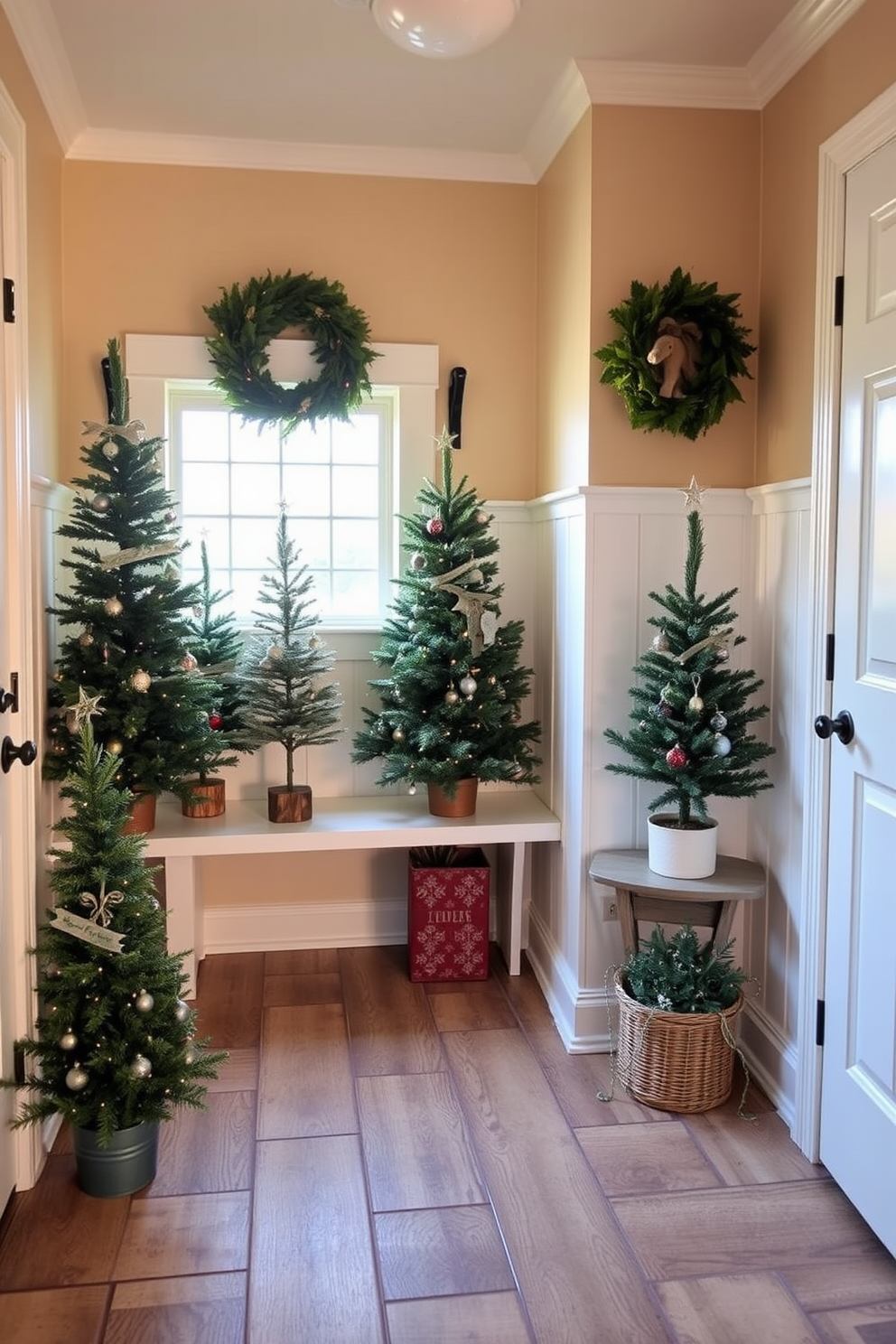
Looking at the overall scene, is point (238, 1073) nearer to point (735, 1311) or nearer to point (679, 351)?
point (735, 1311)

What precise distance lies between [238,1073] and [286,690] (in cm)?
110

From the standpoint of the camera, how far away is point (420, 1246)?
212 centimetres

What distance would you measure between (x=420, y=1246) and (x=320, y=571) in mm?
2149

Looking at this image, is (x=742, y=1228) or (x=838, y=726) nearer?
(x=742, y=1228)

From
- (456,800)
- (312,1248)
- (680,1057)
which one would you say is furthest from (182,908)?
(680,1057)

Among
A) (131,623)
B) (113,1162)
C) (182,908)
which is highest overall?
(131,623)

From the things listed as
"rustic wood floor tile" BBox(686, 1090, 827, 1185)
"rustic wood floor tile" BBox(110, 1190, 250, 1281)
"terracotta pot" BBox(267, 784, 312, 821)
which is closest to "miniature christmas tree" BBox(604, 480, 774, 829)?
"rustic wood floor tile" BBox(686, 1090, 827, 1185)

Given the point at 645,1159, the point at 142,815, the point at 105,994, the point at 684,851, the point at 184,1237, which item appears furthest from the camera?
the point at 142,815

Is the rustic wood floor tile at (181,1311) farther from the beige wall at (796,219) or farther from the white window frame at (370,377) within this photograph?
the beige wall at (796,219)

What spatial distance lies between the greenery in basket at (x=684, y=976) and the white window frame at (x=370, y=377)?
1426 mm

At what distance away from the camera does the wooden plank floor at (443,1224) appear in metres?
1.92

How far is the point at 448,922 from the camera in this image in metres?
3.40

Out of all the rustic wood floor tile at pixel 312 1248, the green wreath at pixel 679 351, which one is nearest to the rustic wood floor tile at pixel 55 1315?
the rustic wood floor tile at pixel 312 1248

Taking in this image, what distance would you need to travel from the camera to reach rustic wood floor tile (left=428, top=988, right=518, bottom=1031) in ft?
10.3
